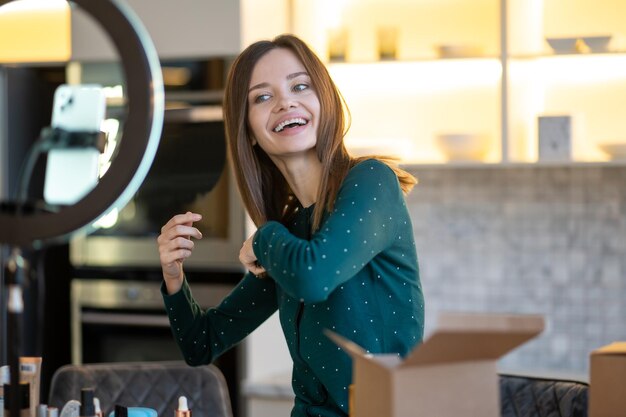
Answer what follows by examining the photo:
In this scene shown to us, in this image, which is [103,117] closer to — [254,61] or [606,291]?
[254,61]

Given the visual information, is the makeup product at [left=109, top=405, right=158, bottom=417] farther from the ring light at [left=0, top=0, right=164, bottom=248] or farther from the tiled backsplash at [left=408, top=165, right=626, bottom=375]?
the tiled backsplash at [left=408, top=165, right=626, bottom=375]

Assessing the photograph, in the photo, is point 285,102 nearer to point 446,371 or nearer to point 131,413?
point 131,413

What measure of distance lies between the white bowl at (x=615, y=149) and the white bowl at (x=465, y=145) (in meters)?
0.38

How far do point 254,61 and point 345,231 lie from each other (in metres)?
0.40

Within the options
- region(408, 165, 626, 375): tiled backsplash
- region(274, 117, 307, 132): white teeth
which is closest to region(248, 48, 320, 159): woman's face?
region(274, 117, 307, 132): white teeth

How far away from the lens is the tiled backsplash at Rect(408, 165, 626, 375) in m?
3.31

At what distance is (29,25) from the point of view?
1.28 m

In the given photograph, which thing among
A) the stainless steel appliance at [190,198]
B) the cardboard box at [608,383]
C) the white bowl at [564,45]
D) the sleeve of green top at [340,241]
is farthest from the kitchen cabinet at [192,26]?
the cardboard box at [608,383]

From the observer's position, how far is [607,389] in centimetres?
117

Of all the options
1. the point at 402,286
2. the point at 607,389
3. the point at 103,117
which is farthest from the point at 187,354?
the point at 607,389

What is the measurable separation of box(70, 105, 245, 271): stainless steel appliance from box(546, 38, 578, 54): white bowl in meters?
1.11

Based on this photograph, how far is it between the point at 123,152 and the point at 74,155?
0.08m

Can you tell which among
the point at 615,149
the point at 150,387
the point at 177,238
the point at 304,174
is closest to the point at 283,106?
the point at 304,174

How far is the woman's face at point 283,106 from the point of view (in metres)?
1.57
